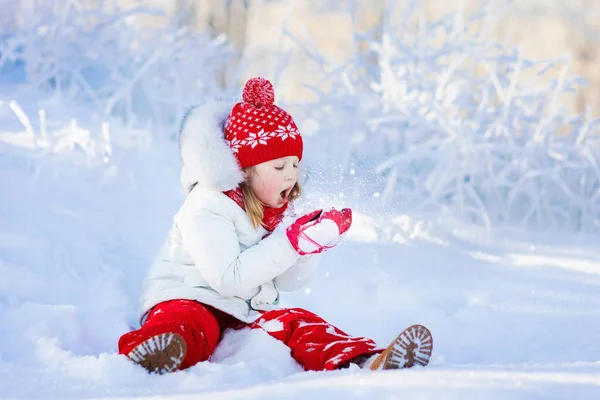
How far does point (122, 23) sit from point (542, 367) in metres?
5.00

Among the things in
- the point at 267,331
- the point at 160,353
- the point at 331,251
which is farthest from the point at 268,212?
the point at 331,251

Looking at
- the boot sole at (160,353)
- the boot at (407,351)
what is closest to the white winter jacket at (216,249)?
the boot sole at (160,353)

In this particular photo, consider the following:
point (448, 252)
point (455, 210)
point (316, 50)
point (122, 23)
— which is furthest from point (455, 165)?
point (122, 23)

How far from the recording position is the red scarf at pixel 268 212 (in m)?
2.77

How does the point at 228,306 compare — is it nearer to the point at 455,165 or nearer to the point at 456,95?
the point at 455,165

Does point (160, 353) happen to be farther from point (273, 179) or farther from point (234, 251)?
point (273, 179)

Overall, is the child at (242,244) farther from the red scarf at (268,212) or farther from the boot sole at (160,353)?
the boot sole at (160,353)

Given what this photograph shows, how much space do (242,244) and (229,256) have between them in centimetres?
15

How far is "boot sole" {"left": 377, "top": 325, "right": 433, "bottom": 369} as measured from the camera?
217 cm

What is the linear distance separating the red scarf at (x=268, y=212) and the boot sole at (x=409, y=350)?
2.64 feet

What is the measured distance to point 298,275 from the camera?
2877 mm

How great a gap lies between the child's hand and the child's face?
20 centimetres

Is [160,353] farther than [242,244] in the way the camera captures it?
No

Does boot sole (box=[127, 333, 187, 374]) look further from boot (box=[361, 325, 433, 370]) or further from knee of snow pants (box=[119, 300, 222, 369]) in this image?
boot (box=[361, 325, 433, 370])
